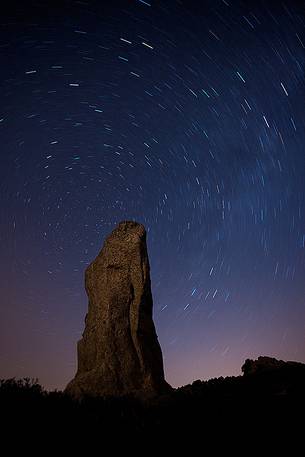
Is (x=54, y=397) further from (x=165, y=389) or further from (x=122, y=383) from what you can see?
(x=165, y=389)

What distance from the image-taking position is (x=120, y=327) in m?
18.3

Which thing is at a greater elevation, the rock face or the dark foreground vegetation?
the rock face

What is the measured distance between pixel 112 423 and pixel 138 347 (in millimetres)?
11329

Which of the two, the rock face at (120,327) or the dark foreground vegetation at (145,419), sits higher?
the rock face at (120,327)

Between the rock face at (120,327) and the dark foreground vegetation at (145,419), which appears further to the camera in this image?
the rock face at (120,327)

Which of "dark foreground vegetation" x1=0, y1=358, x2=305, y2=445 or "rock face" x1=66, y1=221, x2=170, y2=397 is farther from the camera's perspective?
"rock face" x1=66, y1=221, x2=170, y2=397

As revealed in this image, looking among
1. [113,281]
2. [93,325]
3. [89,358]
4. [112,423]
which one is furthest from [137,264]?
[112,423]

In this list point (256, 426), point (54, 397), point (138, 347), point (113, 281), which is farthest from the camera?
point (113, 281)

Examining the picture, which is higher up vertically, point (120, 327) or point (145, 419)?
point (120, 327)

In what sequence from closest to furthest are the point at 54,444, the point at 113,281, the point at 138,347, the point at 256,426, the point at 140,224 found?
the point at 54,444 → the point at 256,426 → the point at 138,347 → the point at 113,281 → the point at 140,224

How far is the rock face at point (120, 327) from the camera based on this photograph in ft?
55.7

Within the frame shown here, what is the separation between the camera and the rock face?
16969mm

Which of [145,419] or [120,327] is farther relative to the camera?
[120,327]

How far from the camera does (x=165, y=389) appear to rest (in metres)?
17.7
